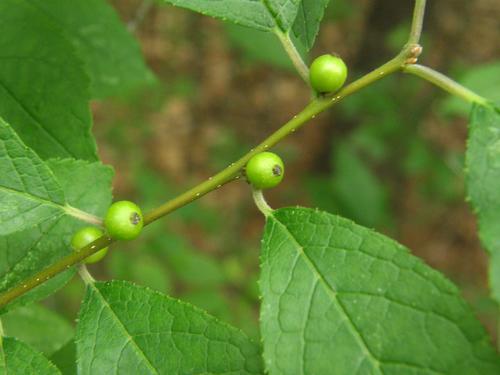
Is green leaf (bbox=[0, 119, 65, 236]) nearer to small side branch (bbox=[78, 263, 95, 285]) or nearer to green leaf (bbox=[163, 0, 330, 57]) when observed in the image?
small side branch (bbox=[78, 263, 95, 285])

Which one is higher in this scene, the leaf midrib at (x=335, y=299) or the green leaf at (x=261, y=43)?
the green leaf at (x=261, y=43)

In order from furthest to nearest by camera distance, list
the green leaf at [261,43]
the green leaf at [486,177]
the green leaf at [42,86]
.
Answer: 1. the green leaf at [261,43]
2. the green leaf at [42,86]
3. the green leaf at [486,177]

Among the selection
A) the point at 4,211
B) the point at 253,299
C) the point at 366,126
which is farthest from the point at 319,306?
the point at 366,126

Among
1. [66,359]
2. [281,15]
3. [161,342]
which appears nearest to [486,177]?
[281,15]

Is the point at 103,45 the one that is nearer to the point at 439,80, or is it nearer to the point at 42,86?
the point at 42,86

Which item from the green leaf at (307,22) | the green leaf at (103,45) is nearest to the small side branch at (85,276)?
the green leaf at (307,22)

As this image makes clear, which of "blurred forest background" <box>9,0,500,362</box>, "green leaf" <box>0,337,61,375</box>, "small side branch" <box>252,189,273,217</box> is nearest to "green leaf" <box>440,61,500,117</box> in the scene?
"blurred forest background" <box>9,0,500,362</box>

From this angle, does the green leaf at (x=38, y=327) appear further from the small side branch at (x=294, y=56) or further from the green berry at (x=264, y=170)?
the small side branch at (x=294, y=56)

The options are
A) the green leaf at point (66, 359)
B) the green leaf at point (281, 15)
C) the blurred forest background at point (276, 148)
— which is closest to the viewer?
the green leaf at point (281, 15)
